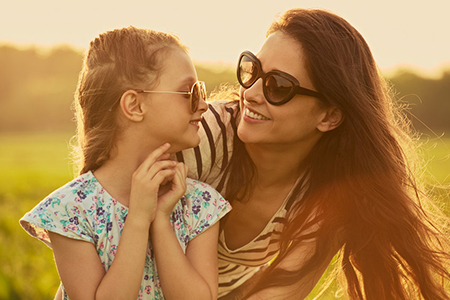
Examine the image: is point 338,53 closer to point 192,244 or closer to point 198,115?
point 198,115

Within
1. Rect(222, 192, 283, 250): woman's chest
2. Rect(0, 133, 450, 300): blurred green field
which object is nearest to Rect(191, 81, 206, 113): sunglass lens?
Rect(222, 192, 283, 250): woman's chest

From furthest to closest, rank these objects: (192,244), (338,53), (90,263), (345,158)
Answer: (345,158)
(338,53)
(192,244)
(90,263)

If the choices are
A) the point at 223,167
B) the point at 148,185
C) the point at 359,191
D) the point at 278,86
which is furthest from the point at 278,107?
the point at 148,185

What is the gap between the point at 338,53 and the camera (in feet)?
10.9

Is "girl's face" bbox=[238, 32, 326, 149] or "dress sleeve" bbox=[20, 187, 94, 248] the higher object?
"girl's face" bbox=[238, 32, 326, 149]

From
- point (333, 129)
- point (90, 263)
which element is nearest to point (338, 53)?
point (333, 129)

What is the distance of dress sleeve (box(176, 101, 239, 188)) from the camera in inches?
136

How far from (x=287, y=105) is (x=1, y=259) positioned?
5096 mm

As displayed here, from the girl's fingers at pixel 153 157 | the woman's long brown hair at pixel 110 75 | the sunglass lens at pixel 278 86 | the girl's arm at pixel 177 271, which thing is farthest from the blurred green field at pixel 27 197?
the sunglass lens at pixel 278 86

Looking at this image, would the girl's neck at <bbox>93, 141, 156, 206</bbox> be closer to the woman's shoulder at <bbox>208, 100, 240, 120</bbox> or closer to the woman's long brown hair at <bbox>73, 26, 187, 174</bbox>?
the woman's long brown hair at <bbox>73, 26, 187, 174</bbox>

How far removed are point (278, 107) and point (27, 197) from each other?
32.2 ft

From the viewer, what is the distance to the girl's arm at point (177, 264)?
277 centimetres

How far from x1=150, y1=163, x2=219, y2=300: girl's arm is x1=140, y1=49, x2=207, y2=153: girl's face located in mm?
229

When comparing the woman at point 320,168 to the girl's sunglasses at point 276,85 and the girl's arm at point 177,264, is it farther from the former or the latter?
the girl's arm at point 177,264
